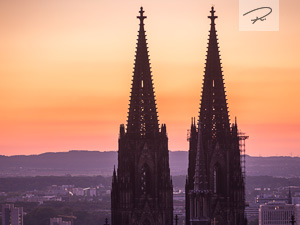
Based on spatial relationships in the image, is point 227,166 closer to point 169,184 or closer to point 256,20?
point 169,184

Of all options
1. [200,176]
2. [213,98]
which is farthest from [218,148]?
[200,176]

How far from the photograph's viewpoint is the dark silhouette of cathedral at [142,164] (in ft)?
397

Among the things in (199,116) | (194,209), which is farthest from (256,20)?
(194,209)

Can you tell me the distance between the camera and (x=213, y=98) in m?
124

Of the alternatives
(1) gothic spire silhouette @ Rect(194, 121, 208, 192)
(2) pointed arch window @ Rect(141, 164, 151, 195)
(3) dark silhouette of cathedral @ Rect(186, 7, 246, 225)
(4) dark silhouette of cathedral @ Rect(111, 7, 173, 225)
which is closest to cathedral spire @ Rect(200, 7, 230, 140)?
(3) dark silhouette of cathedral @ Rect(186, 7, 246, 225)

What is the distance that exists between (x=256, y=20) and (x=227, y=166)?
13.8 m

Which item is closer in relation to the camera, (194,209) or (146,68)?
(194,209)

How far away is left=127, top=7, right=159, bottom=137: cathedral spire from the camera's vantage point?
401ft

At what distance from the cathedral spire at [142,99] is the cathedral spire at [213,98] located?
4366 millimetres

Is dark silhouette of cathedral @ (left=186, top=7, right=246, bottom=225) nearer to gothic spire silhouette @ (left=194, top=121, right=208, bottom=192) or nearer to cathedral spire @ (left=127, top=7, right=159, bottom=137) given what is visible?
cathedral spire @ (left=127, top=7, right=159, bottom=137)

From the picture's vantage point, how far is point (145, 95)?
122375 mm

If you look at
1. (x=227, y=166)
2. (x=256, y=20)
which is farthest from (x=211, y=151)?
(x=256, y=20)

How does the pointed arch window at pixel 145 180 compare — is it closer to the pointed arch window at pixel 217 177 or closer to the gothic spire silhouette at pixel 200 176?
the pointed arch window at pixel 217 177

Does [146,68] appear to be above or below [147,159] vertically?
above
